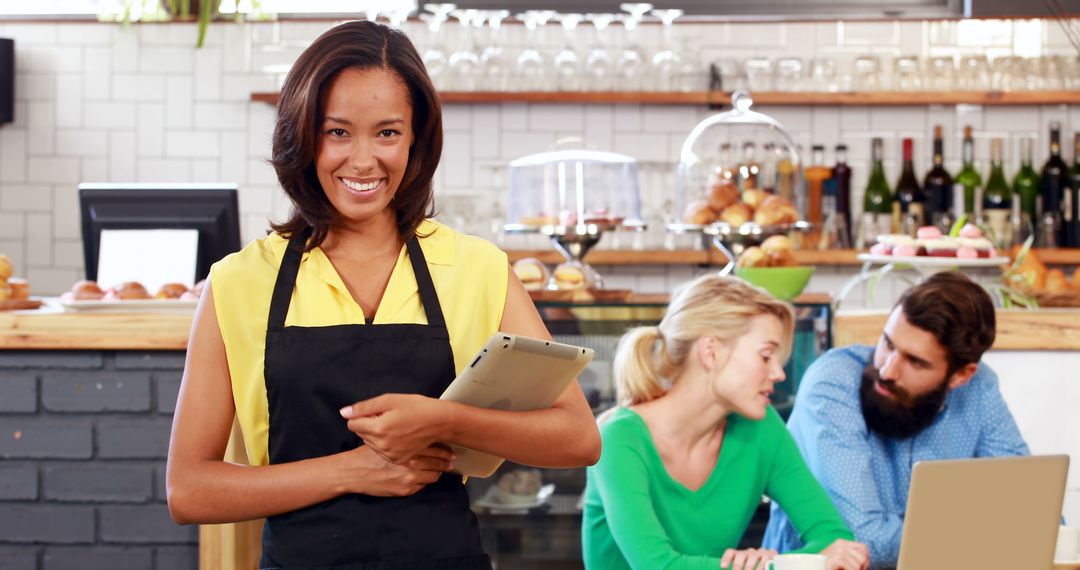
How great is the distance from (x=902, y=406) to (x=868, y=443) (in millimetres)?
95

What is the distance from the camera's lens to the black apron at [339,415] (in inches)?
52.5

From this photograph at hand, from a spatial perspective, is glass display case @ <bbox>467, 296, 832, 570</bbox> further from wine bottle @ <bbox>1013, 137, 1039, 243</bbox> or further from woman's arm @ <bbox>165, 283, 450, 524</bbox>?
wine bottle @ <bbox>1013, 137, 1039, 243</bbox>

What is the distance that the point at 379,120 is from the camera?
4.27ft

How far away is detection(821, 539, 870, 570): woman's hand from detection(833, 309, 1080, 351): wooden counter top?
2.64 feet

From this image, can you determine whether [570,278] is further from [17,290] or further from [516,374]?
[516,374]

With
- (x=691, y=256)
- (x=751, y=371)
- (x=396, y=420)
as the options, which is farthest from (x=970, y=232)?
(x=396, y=420)

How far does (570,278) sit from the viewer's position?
9.64 feet

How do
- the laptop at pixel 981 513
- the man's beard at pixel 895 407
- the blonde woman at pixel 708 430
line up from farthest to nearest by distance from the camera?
the man's beard at pixel 895 407
the blonde woman at pixel 708 430
the laptop at pixel 981 513

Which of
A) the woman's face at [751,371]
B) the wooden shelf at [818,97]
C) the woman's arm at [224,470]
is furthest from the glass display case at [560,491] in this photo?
the wooden shelf at [818,97]

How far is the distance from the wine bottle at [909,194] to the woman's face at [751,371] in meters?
2.85

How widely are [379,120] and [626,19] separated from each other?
3.28 metres

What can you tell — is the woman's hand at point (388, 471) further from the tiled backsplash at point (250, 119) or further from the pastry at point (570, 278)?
the tiled backsplash at point (250, 119)

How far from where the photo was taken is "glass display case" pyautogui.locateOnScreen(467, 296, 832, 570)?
260 centimetres

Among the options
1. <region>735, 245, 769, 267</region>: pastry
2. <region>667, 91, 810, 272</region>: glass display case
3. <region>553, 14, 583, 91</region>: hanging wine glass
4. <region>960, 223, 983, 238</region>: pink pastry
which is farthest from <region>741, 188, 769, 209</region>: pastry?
<region>553, 14, 583, 91</region>: hanging wine glass
